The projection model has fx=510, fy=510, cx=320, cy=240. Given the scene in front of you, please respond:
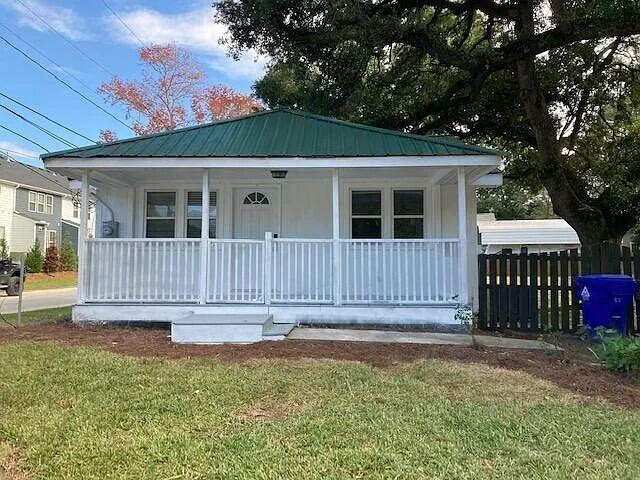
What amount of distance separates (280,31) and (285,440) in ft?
35.0

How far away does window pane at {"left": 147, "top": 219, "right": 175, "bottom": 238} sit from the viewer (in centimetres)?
1077

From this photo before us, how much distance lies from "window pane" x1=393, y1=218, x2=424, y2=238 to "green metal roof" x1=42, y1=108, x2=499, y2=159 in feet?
5.96

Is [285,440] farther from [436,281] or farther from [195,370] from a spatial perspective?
[436,281]

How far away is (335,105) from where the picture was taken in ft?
45.1

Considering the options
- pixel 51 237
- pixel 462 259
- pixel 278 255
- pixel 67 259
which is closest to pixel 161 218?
pixel 278 255

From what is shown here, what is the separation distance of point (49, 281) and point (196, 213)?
21.0 m

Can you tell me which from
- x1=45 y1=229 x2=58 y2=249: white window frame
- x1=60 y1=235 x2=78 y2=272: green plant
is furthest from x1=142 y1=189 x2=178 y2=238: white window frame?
x1=45 y1=229 x2=58 y2=249: white window frame

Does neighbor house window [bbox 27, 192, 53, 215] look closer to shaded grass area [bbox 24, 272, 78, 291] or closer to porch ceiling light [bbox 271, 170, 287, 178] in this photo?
shaded grass area [bbox 24, 272, 78, 291]

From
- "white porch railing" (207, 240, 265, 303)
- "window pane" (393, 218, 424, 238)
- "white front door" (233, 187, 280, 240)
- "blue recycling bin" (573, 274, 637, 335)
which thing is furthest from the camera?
"white front door" (233, 187, 280, 240)

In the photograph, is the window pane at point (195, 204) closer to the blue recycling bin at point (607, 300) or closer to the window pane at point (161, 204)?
the window pane at point (161, 204)

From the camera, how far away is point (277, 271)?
8984mm

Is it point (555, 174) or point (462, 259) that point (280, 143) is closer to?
point (462, 259)

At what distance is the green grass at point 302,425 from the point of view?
3.26 m

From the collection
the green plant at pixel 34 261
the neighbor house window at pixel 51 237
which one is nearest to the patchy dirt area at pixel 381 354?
the green plant at pixel 34 261
